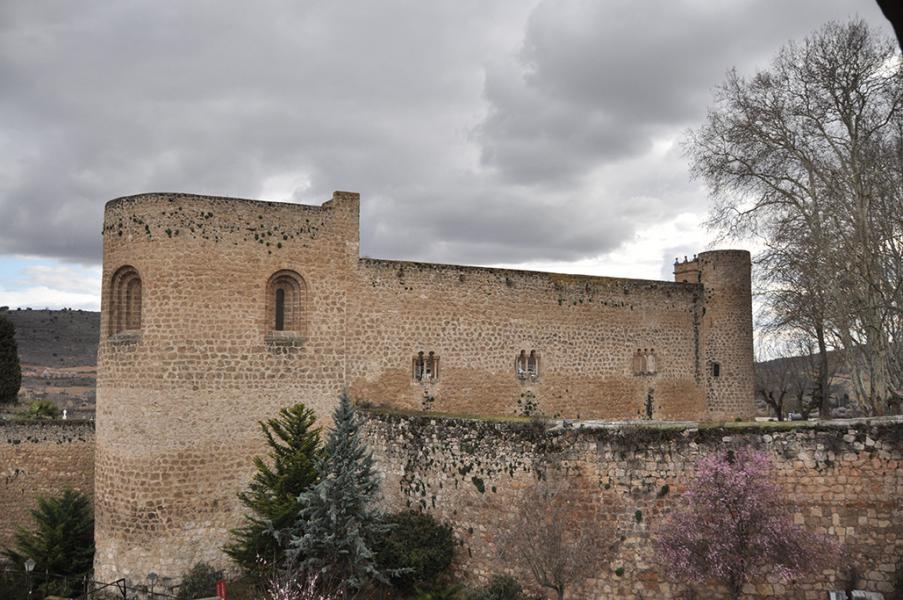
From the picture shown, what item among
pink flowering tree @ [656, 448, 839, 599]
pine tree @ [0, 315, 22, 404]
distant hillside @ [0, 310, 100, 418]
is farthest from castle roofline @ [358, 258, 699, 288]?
distant hillside @ [0, 310, 100, 418]

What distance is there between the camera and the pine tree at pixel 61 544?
18.6m

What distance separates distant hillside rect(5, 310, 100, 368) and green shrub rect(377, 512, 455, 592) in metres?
60.5

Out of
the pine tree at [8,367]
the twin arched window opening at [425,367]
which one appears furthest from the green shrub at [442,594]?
the pine tree at [8,367]

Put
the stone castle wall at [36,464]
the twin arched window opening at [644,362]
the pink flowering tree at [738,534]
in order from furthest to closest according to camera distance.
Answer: the twin arched window opening at [644,362], the stone castle wall at [36,464], the pink flowering tree at [738,534]

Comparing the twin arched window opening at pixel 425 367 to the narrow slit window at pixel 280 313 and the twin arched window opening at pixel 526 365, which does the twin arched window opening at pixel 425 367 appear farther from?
the narrow slit window at pixel 280 313

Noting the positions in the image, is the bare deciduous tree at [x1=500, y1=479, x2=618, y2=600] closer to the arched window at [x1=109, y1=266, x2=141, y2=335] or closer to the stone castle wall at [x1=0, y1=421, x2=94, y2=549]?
the arched window at [x1=109, y1=266, x2=141, y2=335]

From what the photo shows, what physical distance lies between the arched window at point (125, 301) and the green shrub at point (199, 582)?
6.02 metres

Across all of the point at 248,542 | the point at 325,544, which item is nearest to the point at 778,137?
the point at 325,544

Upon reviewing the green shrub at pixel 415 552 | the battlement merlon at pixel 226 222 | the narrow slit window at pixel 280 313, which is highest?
the battlement merlon at pixel 226 222

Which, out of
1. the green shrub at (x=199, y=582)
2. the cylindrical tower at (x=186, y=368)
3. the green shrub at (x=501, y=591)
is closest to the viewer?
the green shrub at (x=501, y=591)

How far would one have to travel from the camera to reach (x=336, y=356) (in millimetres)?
18672

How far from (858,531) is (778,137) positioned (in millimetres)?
9549

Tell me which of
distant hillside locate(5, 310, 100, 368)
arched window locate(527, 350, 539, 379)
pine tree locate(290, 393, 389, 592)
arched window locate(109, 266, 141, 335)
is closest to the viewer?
pine tree locate(290, 393, 389, 592)

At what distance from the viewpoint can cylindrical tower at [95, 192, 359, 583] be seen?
16641 mm
